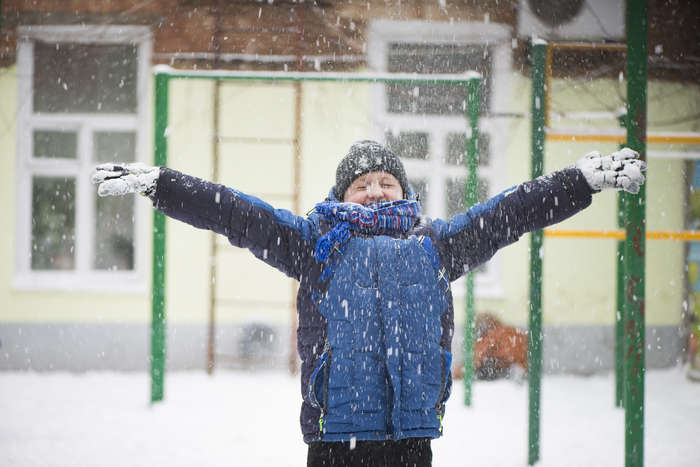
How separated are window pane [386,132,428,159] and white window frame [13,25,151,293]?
7.64ft

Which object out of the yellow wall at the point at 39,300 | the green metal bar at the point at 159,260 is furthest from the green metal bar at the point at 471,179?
the yellow wall at the point at 39,300

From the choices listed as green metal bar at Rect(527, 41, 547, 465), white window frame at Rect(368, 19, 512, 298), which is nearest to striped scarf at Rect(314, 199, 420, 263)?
green metal bar at Rect(527, 41, 547, 465)

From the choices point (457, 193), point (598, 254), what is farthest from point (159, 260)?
point (598, 254)

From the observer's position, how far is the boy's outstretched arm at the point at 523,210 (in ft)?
5.36

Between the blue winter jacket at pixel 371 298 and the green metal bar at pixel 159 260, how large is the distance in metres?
2.09

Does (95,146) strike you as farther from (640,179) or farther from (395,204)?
(640,179)

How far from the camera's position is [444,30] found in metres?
5.06

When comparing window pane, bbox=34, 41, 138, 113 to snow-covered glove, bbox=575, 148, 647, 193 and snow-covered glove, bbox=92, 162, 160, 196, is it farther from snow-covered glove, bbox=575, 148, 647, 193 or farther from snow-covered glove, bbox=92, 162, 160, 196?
snow-covered glove, bbox=575, 148, 647, 193

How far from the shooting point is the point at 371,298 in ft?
4.93

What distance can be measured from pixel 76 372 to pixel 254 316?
1669mm

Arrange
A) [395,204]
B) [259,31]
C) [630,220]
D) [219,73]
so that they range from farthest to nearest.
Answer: [259,31]
[219,73]
[630,220]
[395,204]

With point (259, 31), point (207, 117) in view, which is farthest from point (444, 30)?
point (207, 117)

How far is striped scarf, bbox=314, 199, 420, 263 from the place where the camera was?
1.54 metres

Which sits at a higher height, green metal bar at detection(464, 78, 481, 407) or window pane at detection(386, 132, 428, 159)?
window pane at detection(386, 132, 428, 159)
